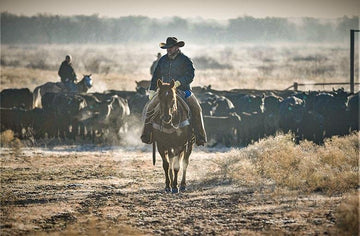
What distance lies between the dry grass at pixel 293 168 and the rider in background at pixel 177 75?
2.04 meters

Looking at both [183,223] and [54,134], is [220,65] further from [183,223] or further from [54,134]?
[183,223]

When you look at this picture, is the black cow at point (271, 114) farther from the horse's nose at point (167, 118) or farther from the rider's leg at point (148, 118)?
the horse's nose at point (167, 118)

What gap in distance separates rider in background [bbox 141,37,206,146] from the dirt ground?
1.42 metres

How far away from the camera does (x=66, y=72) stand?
95.2 ft

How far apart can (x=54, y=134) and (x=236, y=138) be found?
728cm

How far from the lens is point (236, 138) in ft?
80.3

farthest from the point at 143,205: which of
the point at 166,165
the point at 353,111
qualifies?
the point at 353,111

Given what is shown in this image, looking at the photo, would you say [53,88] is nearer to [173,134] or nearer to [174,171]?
[174,171]

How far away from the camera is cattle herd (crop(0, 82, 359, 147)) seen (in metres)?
23.8

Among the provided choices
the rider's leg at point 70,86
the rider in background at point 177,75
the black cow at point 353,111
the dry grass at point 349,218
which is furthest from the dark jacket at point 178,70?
the rider's leg at point 70,86

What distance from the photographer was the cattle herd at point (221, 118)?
936 inches

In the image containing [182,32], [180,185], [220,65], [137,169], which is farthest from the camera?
[182,32]

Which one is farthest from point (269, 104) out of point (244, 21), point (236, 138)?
point (244, 21)

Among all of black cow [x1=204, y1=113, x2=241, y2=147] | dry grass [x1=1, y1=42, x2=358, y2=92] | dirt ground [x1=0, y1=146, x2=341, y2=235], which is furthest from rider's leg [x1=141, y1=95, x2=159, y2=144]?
dry grass [x1=1, y1=42, x2=358, y2=92]
